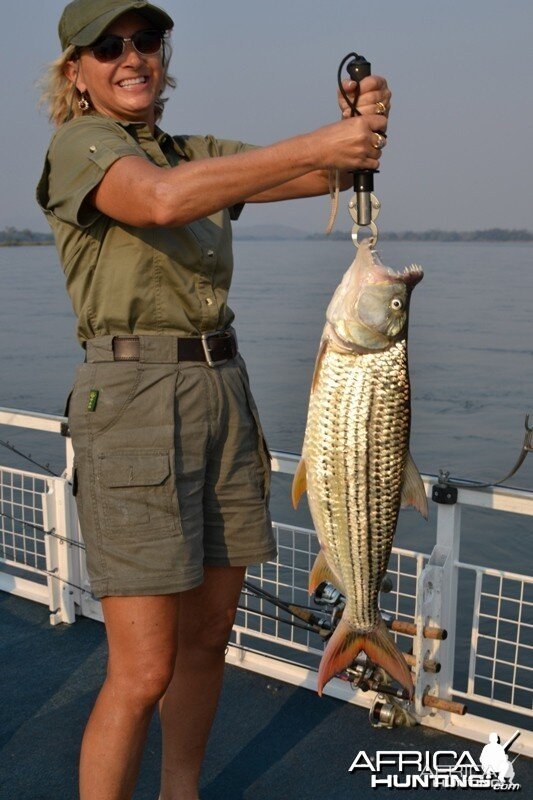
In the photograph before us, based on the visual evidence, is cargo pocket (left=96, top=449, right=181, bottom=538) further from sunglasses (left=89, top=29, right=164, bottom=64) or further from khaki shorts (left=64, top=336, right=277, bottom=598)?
sunglasses (left=89, top=29, right=164, bottom=64)

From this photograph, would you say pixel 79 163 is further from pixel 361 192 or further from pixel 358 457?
pixel 358 457

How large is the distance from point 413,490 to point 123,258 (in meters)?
0.95

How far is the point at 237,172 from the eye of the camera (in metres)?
1.84

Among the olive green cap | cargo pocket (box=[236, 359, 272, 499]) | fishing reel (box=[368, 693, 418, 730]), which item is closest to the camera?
the olive green cap

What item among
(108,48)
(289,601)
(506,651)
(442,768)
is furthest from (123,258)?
(506,651)

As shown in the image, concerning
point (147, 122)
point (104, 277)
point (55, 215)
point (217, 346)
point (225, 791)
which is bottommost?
point (225, 791)

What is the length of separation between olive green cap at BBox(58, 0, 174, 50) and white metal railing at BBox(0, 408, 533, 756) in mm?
1718

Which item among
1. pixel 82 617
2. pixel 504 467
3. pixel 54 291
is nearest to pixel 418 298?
pixel 54 291

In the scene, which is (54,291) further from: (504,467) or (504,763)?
(504,763)

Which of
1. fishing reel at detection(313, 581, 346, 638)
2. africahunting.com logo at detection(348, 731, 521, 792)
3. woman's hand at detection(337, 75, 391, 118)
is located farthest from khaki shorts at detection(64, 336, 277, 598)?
africahunting.com logo at detection(348, 731, 521, 792)

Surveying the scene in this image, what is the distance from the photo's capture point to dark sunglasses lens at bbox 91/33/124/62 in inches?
84.2

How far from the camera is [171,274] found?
216 centimetres

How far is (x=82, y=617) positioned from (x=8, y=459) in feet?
20.8

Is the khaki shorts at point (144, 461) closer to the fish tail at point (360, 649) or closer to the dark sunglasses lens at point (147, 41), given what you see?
the fish tail at point (360, 649)
